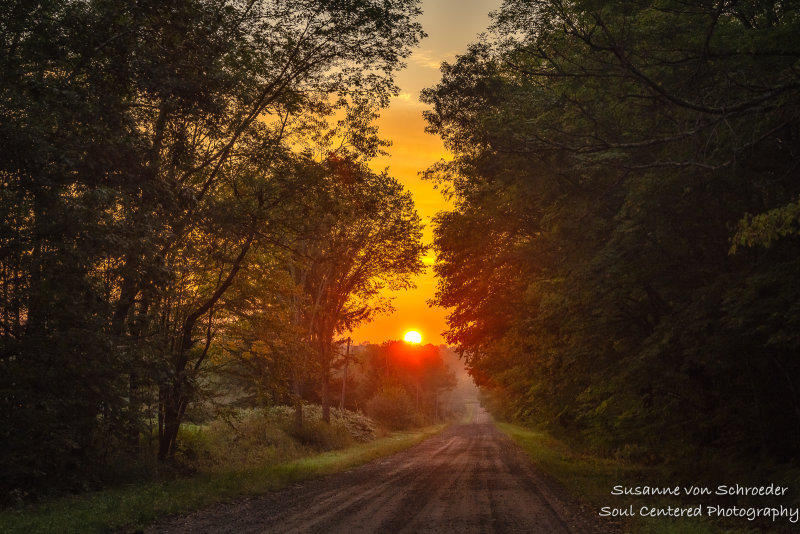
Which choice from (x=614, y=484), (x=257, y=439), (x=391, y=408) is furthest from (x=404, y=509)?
(x=391, y=408)

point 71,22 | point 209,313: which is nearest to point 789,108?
point 71,22

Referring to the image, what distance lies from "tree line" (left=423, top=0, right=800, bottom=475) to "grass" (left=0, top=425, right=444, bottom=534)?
9.62 metres

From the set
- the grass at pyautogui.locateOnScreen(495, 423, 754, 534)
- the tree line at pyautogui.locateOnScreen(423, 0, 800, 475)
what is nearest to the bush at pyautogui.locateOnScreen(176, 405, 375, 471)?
the grass at pyautogui.locateOnScreen(495, 423, 754, 534)

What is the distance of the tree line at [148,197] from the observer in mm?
10500

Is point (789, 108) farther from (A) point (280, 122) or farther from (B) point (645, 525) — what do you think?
(A) point (280, 122)

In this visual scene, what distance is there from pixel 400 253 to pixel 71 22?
74.8 ft

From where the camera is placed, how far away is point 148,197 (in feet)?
41.9

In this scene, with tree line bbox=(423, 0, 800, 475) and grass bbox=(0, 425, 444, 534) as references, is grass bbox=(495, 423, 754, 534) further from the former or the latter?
grass bbox=(0, 425, 444, 534)

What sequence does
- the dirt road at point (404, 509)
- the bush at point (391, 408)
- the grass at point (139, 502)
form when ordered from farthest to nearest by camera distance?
the bush at point (391, 408)
the dirt road at point (404, 509)
the grass at point (139, 502)

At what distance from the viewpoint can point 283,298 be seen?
21.8 metres

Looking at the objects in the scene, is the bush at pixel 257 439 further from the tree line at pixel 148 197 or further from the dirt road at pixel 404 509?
the dirt road at pixel 404 509

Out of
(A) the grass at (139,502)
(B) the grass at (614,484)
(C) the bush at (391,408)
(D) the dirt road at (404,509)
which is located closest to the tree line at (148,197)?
(A) the grass at (139,502)

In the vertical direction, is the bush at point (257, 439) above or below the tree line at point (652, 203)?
below

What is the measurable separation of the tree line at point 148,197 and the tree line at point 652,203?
193 inches
